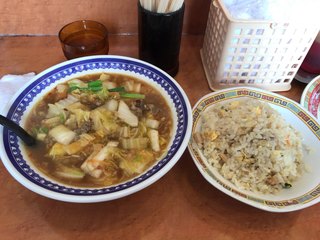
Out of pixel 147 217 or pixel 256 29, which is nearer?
pixel 147 217

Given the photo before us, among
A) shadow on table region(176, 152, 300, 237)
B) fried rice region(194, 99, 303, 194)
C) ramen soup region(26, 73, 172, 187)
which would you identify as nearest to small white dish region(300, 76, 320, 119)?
fried rice region(194, 99, 303, 194)

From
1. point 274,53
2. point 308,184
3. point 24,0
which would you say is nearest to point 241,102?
point 274,53

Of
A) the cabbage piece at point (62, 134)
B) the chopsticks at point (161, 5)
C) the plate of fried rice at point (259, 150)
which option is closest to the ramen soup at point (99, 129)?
the cabbage piece at point (62, 134)

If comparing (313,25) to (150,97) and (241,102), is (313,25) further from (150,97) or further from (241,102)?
(150,97)

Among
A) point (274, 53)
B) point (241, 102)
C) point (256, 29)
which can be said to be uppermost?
point (256, 29)

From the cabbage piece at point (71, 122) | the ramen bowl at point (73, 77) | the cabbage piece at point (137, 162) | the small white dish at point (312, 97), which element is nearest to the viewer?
the ramen bowl at point (73, 77)

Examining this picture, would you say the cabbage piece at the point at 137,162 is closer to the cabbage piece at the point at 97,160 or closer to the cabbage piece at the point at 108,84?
the cabbage piece at the point at 97,160
